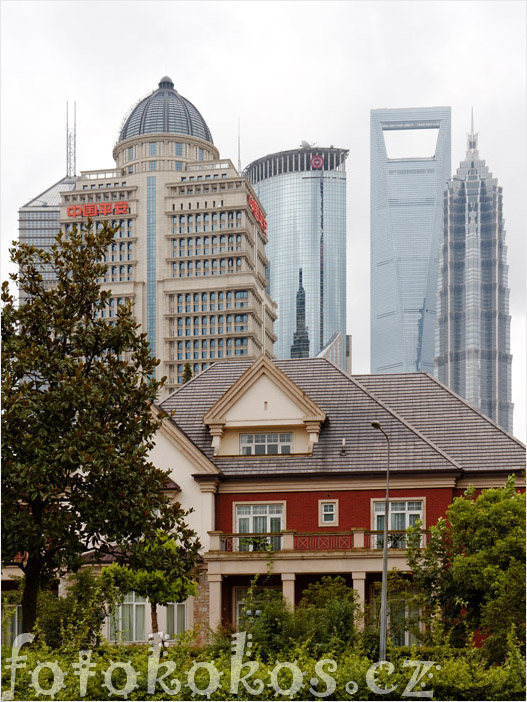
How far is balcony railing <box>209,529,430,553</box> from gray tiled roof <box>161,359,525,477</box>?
213 centimetres

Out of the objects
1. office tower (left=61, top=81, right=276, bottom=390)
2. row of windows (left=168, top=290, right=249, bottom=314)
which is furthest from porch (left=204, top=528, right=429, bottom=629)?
row of windows (left=168, top=290, right=249, bottom=314)

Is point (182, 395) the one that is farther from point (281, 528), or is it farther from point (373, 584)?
point (373, 584)

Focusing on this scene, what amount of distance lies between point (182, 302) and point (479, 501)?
148 metres

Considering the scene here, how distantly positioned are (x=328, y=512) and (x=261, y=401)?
162 inches

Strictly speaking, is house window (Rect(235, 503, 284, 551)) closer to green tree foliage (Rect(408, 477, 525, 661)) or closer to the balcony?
the balcony

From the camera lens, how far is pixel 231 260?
6870 inches

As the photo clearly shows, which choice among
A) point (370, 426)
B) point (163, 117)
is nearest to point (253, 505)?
point (370, 426)

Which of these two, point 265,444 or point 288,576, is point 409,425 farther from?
point 288,576

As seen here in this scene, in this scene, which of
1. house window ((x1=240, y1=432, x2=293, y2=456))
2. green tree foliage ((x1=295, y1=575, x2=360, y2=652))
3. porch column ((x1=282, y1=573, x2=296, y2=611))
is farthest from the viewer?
house window ((x1=240, y1=432, x2=293, y2=456))

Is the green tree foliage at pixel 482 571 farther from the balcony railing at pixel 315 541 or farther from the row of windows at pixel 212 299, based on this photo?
the row of windows at pixel 212 299

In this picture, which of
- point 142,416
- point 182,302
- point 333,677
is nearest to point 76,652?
point 333,677

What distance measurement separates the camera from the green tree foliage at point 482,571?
2441 cm

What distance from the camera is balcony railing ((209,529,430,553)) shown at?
102 ft

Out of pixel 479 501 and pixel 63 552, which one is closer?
pixel 63 552
